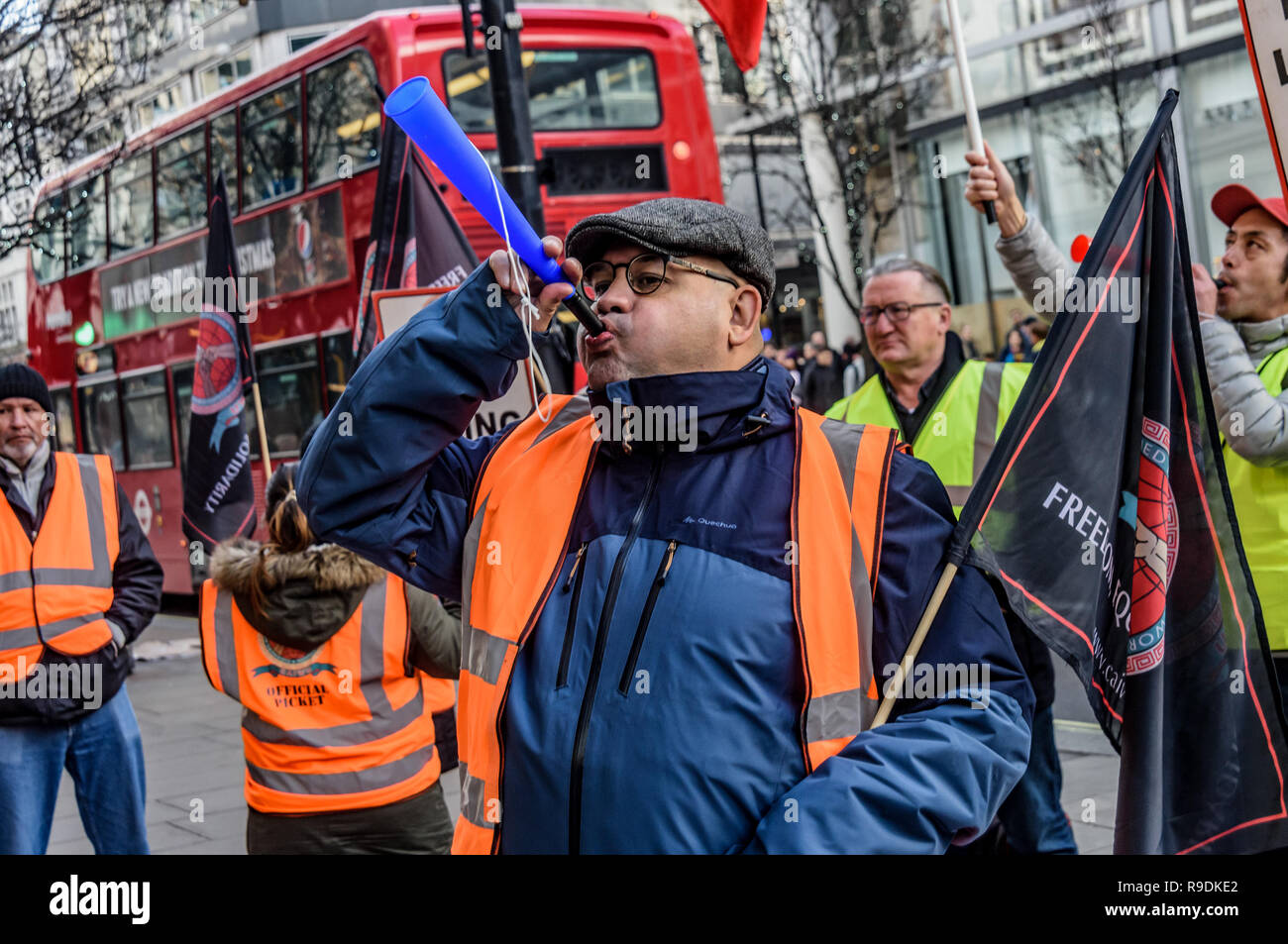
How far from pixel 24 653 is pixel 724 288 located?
132 inches

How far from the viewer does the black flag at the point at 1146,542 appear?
2.61 meters

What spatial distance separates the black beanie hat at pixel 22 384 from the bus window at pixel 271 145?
700cm

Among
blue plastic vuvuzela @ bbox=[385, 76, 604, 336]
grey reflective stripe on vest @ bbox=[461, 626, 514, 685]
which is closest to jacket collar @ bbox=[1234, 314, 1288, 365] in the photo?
blue plastic vuvuzela @ bbox=[385, 76, 604, 336]

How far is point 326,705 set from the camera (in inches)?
153

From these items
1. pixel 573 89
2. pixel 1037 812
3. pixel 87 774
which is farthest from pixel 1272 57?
pixel 573 89

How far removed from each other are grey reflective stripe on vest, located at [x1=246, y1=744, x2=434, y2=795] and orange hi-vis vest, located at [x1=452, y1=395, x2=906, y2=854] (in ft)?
5.06

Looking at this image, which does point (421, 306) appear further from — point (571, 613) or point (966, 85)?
point (571, 613)

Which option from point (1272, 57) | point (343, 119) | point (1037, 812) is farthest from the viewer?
point (343, 119)

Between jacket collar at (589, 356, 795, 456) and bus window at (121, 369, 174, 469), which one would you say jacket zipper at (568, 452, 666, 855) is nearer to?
jacket collar at (589, 356, 795, 456)

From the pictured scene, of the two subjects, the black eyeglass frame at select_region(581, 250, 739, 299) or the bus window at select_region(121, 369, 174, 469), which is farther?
the bus window at select_region(121, 369, 174, 469)

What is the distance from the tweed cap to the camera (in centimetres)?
226

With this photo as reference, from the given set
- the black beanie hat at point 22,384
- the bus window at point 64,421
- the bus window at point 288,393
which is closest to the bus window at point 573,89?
the bus window at point 288,393

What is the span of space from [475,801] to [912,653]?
2.27 ft
